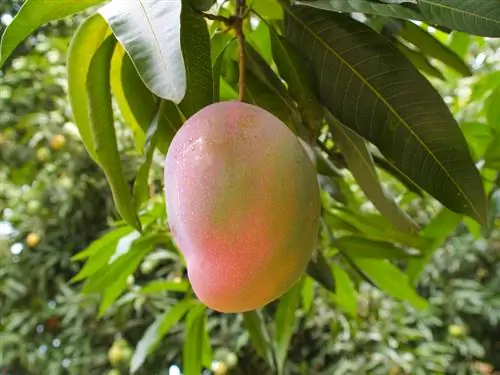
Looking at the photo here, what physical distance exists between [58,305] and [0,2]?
791mm

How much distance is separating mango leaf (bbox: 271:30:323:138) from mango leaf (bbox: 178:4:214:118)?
0.25 feet

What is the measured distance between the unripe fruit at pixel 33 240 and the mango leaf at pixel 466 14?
152 cm

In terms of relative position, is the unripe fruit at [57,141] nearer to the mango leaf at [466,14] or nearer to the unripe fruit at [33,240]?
the unripe fruit at [33,240]

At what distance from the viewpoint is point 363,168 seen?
49 centimetres

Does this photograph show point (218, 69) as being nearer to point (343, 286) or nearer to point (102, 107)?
point (102, 107)

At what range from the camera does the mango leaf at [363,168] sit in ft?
1.60

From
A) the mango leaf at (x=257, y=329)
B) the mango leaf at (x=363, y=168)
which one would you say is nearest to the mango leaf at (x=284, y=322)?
the mango leaf at (x=257, y=329)

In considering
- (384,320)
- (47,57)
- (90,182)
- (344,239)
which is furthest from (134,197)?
(47,57)

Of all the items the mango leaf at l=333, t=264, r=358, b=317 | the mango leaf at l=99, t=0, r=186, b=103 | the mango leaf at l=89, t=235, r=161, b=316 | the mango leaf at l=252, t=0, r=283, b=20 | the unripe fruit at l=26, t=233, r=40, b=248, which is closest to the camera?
the mango leaf at l=99, t=0, r=186, b=103

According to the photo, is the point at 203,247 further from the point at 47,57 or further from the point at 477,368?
the point at 47,57

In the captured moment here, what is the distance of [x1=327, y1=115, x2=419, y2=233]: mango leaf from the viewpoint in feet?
1.60

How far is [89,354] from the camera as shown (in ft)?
5.42

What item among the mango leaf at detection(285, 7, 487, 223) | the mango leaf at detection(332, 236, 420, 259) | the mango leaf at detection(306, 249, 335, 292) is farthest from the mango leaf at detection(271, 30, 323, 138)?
the mango leaf at detection(332, 236, 420, 259)

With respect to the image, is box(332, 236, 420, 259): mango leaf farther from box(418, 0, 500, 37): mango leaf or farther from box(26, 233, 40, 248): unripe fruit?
box(26, 233, 40, 248): unripe fruit
